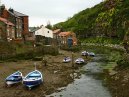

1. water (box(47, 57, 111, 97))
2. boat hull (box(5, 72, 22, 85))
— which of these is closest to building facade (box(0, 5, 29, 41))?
water (box(47, 57, 111, 97))

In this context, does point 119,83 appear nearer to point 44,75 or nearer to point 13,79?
point 44,75

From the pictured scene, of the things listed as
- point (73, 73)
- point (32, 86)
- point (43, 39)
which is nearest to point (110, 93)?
point (32, 86)

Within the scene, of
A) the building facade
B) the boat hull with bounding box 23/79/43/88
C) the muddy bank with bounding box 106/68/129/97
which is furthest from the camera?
the building facade

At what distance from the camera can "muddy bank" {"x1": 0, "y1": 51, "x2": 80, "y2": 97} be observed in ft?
151

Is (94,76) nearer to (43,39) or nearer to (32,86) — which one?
(32,86)

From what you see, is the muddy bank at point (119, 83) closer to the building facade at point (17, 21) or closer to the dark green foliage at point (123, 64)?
the dark green foliage at point (123, 64)

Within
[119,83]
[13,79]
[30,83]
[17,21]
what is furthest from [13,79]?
[17,21]

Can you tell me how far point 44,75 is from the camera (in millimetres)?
59438

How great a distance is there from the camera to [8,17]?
4200 inches

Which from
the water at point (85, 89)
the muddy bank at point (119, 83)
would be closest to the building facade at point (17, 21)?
the water at point (85, 89)

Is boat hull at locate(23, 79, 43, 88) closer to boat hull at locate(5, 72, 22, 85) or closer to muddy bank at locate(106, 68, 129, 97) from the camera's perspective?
boat hull at locate(5, 72, 22, 85)

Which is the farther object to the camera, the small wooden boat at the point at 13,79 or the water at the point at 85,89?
the small wooden boat at the point at 13,79

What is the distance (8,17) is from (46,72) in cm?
4760

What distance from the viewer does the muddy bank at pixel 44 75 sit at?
4606cm
